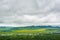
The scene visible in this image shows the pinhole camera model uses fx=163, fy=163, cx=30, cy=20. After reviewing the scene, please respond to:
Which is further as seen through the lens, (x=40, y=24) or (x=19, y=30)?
(x=19, y=30)

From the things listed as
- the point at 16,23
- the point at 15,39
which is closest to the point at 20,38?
the point at 15,39

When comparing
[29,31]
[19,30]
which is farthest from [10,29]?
[29,31]

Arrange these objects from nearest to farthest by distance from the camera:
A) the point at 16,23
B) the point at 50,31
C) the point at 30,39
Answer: the point at 30,39, the point at 16,23, the point at 50,31

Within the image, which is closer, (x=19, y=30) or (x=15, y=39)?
(x=15, y=39)

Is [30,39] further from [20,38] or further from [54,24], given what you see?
[54,24]

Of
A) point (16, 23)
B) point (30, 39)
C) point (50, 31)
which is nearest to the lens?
point (30, 39)

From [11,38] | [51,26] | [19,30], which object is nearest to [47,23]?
[51,26]

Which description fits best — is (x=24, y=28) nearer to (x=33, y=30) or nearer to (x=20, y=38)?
(x=33, y=30)

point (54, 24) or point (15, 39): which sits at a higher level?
point (54, 24)

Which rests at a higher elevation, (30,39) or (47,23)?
(47,23)
